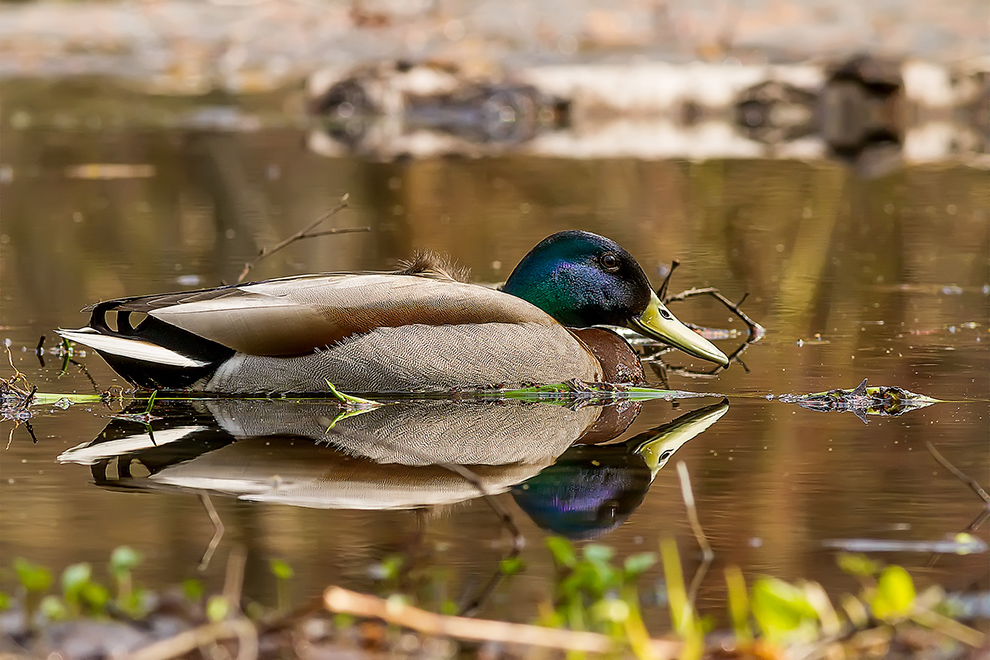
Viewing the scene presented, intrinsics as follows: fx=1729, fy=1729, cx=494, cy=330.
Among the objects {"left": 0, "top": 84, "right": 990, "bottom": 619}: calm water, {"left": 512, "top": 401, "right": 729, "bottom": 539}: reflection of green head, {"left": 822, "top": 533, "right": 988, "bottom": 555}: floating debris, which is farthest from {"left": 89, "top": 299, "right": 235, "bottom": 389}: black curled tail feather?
{"left": 822, "top": 533, "right": 988, "bottom": 555}: floating debris

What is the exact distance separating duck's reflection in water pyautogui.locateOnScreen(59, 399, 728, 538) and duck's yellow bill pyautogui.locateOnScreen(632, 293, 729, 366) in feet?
2.09

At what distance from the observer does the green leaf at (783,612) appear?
3.58m

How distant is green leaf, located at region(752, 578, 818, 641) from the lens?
3578mm

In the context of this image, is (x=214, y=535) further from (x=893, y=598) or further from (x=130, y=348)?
(x=130, y=348)

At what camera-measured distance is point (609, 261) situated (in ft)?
25.2

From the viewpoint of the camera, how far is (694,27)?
32438mm

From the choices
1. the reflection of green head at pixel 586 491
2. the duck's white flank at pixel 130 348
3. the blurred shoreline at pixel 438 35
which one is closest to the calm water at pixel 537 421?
the reflection of green head at pixel 586 491

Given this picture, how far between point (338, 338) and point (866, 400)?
2169mm

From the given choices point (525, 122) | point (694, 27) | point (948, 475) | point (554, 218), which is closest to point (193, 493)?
point (948, 475)

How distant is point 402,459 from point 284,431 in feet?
2.37

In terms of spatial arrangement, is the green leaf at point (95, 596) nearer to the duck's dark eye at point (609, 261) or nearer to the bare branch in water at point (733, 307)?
the duck's dark eye at point (609, 261)

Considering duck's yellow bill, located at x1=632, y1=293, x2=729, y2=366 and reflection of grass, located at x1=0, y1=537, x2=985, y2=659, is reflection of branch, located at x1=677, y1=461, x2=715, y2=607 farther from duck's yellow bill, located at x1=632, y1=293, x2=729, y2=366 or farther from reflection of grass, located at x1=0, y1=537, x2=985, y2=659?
duck's yellow bill, located at x1=632, y1=293, x2=729, y2=366

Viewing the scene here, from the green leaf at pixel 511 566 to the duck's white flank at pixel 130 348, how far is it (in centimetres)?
277

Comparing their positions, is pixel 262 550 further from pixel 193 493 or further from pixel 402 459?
pixel 402 459
